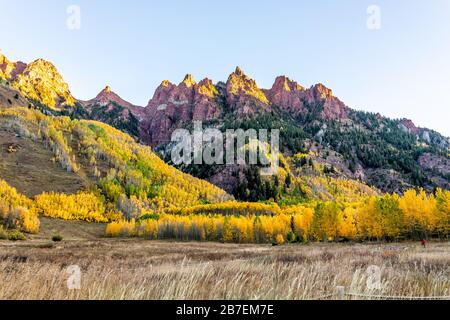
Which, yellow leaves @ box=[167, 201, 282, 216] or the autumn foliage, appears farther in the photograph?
yellow leaves @ box=[167, 201, 282, 216]

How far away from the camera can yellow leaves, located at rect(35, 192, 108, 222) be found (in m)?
140

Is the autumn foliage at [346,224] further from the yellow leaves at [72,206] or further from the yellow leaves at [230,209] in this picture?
the yellow leaves at [230,209]

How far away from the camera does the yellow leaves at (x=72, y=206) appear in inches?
5531

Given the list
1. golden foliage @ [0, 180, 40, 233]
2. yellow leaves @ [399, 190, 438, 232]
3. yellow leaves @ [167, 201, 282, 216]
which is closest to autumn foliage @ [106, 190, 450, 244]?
yellow leaves @ [399, 190, 438, 232]

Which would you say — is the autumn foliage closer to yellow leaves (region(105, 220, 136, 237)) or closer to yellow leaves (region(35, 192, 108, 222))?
yellow leaves (region(105, 220, 136, 237))

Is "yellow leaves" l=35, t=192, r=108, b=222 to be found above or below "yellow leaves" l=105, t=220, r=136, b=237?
above

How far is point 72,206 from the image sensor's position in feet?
486

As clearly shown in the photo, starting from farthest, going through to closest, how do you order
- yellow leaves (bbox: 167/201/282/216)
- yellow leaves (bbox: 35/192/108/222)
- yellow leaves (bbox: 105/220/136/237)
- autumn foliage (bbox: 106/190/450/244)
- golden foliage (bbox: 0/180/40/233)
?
1. yellow leaves (bbox: 167/201/282/216)
2. yellow leaves (bbox: 35/192/108/222)
3. yellow leaves (bbox: 105/220/136/237)
4. golden foliage (bbox: 0/180/40/233)
5. autumn foliage (bbox: 106/190/450/244)

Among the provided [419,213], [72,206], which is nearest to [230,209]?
[72,206]

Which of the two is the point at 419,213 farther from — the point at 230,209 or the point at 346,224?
the point at 230,209

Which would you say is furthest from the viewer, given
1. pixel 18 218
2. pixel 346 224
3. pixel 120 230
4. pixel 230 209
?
pixel 230 209
